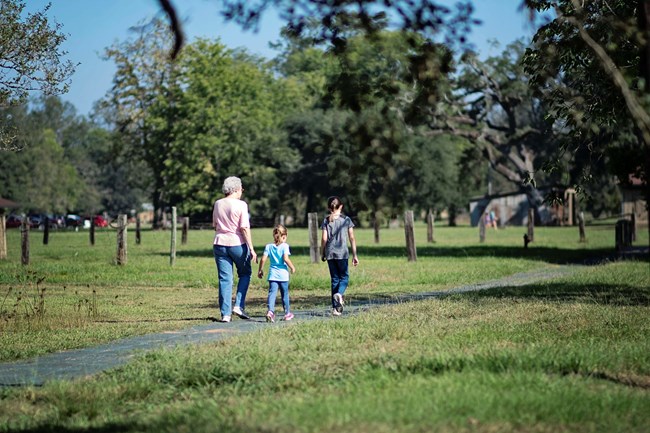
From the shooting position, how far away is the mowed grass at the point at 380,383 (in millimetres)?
6867

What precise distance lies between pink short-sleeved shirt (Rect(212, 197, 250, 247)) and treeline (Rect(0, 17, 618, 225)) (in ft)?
12.9

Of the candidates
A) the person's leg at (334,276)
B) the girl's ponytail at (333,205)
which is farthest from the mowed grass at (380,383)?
the girl's ponytail at (333,205)

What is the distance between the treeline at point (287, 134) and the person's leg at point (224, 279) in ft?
14.3

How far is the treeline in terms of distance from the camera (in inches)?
391

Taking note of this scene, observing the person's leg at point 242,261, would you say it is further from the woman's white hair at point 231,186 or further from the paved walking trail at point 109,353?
the woman's white hair at point 231,186

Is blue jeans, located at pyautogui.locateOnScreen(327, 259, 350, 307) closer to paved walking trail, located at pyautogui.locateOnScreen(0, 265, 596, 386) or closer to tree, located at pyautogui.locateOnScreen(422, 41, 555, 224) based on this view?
paved walking trail, located at pyautogui.locateOnScreen(0, 265, 596, 386)

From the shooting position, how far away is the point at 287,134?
92625 millimetres

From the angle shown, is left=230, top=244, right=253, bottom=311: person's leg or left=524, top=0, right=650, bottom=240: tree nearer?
left=524, top=0, right=650, bottom=240: tree

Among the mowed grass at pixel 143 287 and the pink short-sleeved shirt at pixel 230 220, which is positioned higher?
the pink short-sleeved shirt at pixel 230 220

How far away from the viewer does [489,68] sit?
5588 cm

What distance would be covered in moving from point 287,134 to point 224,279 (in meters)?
78.6

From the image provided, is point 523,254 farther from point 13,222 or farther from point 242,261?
point 13,222

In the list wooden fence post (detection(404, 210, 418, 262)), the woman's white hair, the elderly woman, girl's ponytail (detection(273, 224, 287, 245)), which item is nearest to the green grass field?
the elderly woman

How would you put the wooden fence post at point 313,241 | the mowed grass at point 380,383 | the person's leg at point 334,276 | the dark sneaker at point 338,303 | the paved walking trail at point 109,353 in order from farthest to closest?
the wooden fence post at point 313,241
the person's leg at point 334,276
the dark sneaker at point 338,303
the paved walking trail at point 109,353
the mowed grass at point 380,383
